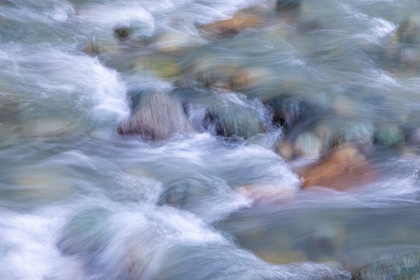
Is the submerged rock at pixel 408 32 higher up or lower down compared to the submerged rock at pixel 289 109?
higher up

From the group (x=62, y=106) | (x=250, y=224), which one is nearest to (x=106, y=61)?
(x=62, y=106)

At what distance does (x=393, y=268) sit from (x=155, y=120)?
9.17 ft

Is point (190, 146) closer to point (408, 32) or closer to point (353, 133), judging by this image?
point (353, 133)

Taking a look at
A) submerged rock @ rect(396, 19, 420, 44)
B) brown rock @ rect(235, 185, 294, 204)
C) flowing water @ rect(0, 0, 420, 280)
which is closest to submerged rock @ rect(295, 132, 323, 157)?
flowing water @ rect(0, 0, 420, 280)

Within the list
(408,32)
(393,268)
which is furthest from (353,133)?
(408,32)

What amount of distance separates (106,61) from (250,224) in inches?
132

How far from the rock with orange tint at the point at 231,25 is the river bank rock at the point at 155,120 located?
2.33 meters

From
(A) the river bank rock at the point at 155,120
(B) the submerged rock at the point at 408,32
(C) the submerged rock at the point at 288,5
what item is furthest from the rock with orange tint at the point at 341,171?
(C) the submerged rock at the point at 288,5

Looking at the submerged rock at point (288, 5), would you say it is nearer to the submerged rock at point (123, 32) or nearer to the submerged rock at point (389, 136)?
the submerged rock at point (123, 32)

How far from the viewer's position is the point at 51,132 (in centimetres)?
610

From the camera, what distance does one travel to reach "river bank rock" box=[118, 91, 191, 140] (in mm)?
6043

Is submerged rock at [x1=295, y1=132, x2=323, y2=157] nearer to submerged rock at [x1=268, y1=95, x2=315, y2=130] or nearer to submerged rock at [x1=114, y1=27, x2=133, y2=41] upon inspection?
submerged rock at [x1=268, y1=95, x2=315, y2=130]

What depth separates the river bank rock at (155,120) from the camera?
238 inches

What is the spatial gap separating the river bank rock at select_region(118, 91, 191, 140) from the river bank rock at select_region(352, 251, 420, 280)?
8.30ft
